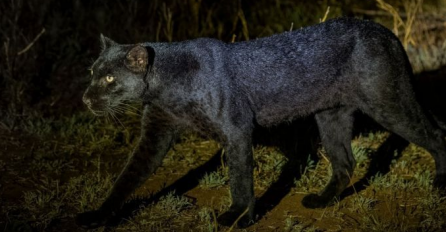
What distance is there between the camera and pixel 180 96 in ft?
13.6

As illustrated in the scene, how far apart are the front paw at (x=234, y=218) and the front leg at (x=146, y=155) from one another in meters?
0.71

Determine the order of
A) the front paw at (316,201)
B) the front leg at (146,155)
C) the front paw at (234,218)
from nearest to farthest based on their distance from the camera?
the front paw at (234,218) → the front leg at (146,155) → the front paw at (316,201)

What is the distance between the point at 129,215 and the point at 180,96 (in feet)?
3.23

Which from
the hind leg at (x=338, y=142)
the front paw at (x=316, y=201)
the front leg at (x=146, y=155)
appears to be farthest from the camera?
the hind leg at (x=338, y=142)

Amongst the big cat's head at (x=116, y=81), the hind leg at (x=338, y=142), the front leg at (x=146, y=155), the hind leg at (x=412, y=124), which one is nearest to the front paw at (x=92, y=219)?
the front leg at (x=146, y=155)

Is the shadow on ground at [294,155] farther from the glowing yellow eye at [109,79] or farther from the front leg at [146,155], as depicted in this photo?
the glowing yellow eye at [109,79]

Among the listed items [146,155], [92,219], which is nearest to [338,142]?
[146,155]

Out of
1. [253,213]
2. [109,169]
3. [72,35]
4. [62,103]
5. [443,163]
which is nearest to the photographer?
[253,213]

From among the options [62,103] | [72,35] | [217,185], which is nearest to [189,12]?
[72,35]

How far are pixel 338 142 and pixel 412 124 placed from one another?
2.13 ft

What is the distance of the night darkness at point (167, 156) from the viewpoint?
429 cm

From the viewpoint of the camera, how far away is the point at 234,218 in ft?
13.3

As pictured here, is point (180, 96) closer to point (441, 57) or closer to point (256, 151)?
point (256, 151)

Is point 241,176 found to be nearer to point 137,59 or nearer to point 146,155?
point 146,155
